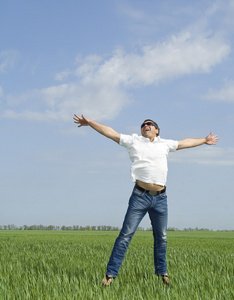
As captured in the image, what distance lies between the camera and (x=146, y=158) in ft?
18.9

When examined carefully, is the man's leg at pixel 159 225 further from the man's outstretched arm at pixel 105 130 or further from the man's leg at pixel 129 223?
the man's outstretched arm at pixel 105 130

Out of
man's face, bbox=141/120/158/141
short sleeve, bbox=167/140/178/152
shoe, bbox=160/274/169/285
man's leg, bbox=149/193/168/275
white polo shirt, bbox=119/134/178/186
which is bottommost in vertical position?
shoe, bbox=160/274/169/285

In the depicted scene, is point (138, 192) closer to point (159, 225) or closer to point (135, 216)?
point (135, 216)

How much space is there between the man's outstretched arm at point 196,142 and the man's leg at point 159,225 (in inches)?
39.8

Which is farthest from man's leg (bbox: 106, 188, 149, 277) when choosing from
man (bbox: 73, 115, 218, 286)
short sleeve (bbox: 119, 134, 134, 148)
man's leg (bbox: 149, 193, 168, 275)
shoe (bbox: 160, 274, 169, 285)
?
shoe (bbox: 160, 274, 169, 285)

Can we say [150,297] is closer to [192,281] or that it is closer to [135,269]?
[192,281]

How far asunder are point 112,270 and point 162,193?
141 centimetres

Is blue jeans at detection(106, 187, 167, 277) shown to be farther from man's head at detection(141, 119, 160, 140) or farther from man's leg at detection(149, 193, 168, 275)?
man's head at detection(141, 119, 160, 140)

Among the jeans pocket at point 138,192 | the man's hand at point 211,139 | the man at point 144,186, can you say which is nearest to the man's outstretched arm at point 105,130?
the man at point 144,186

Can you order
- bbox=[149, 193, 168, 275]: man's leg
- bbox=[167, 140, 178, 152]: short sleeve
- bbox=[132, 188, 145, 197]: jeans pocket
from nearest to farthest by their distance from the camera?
bbox=[132, 188, 145, 197]: jeans pocket < bbox=[149, 193, 168, 275]: man's leg < bbox=[167, 140, 178, 152]: short sleeve

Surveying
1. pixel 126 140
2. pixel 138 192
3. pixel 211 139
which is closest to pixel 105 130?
pixel 126 140

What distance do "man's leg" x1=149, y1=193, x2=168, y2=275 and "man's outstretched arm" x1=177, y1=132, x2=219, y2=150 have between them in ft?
3.32

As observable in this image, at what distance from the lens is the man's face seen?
236 inches

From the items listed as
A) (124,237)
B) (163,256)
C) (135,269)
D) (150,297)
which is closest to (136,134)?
(124,237)
